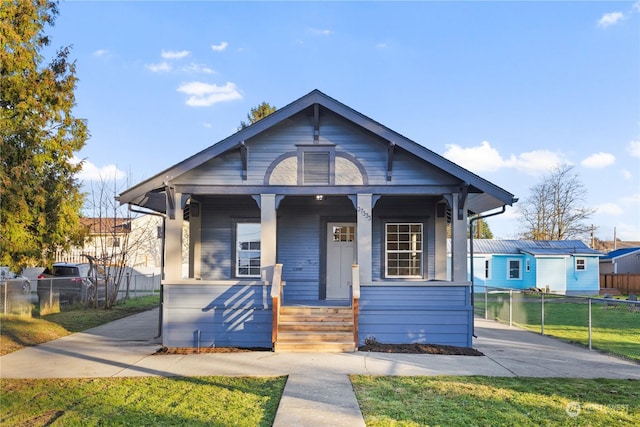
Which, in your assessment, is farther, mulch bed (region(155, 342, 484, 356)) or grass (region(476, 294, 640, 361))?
grass (region(476, 294, 640, 361))

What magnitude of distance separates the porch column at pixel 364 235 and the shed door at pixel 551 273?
76.1ft

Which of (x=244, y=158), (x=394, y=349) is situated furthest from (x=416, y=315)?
(x=244, y=158)

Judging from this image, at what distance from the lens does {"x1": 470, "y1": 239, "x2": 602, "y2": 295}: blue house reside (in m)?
29.1

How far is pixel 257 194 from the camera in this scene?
32.2ft

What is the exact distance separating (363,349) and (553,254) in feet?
79.9

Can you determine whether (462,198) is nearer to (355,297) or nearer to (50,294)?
(355,297)

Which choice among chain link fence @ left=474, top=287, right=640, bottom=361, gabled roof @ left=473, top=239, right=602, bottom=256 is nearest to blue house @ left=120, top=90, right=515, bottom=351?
chain link fence @ left=474, top=287, right=640, bottom=361

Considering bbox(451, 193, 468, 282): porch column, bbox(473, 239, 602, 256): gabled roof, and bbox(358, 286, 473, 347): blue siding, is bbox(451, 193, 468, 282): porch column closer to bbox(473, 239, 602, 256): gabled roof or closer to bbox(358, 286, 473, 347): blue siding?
bbox(358, 286, 473, 347): blue siding

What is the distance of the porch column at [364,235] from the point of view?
9.60m

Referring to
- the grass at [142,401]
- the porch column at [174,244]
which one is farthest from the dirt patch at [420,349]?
the porch column at [174,244]

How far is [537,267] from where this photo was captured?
28.9 metres

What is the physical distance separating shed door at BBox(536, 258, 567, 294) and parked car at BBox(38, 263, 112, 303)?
25225 mm

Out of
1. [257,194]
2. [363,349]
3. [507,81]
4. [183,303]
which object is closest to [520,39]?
[507,81]

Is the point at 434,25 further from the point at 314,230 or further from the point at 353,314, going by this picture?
the point at 353,314
